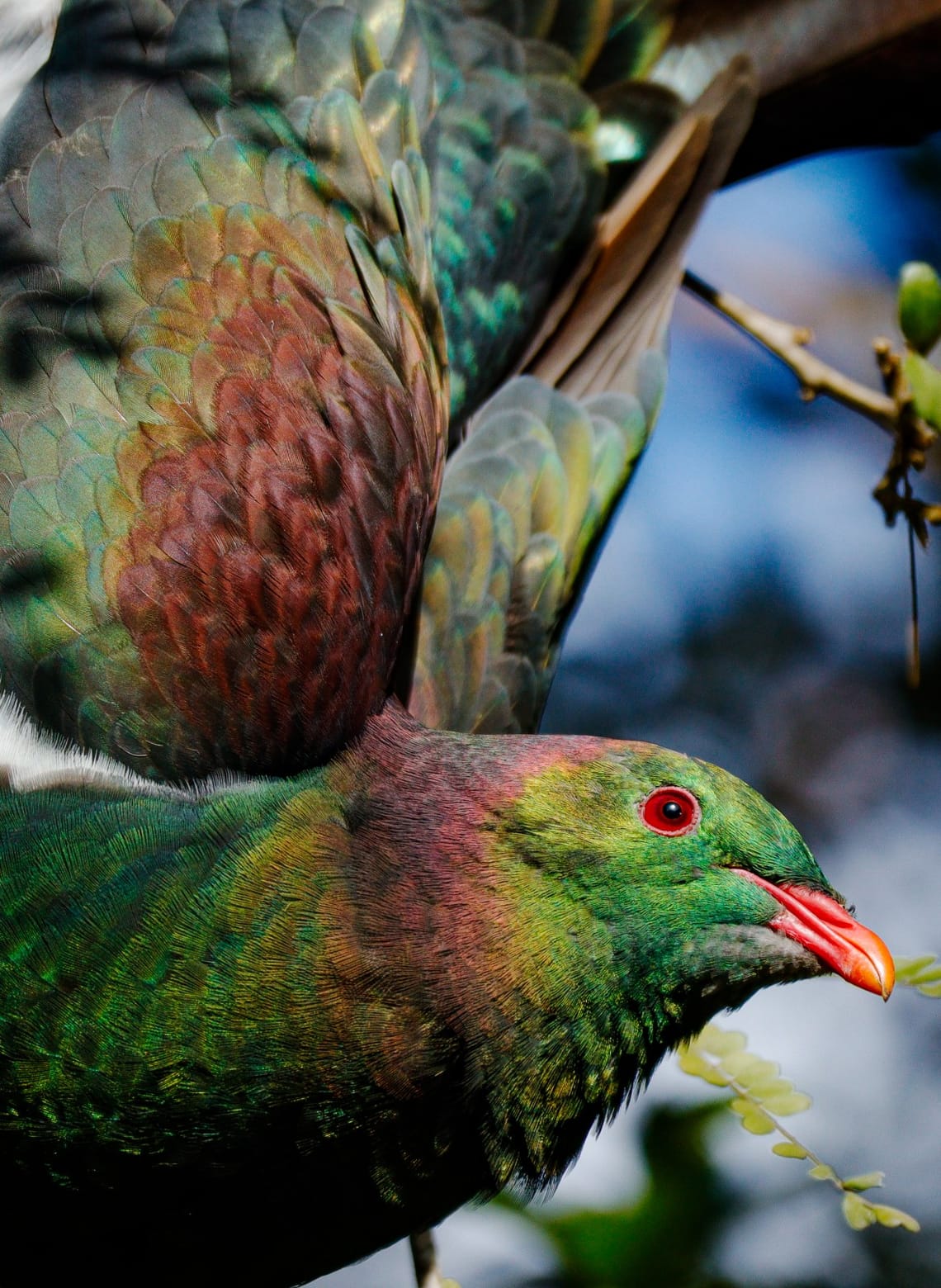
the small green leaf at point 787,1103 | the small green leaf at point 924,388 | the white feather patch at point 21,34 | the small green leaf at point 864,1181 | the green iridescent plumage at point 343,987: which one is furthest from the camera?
the white feather patch at point 21,34

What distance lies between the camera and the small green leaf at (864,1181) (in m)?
1.81

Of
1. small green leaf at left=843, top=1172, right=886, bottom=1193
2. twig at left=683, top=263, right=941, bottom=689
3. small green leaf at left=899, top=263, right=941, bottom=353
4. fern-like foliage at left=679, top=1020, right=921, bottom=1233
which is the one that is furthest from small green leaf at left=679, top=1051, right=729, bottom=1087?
small green leaf at left=899, top=263, right=941, bottom=353

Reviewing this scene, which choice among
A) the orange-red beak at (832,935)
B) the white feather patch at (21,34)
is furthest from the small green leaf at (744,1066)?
the white feather patch at (21,34)

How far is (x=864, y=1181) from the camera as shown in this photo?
182cm

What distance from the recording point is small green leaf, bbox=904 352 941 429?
204 centimetres

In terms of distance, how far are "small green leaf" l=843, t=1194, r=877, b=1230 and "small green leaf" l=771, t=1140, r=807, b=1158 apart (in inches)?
3.0

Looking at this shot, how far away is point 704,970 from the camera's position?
1766mm

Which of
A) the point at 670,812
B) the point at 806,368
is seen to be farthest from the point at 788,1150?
the point at 806,368

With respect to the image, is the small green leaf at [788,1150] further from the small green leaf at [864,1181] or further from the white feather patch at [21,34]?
the white feather patch at [21,34]

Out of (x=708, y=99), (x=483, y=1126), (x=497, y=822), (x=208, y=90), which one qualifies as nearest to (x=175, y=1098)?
(x=483, y=1126)

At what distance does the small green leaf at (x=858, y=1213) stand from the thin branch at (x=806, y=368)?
4.00ft

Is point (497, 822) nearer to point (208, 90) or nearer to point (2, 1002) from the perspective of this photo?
point (2, 1002)

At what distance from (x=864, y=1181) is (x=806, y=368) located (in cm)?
137

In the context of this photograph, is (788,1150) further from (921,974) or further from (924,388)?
(924,388)
